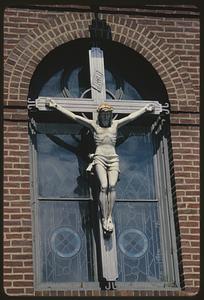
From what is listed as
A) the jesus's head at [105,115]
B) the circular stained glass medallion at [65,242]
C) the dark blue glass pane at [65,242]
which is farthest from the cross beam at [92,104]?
the circular stained glass medallion at [65,242]

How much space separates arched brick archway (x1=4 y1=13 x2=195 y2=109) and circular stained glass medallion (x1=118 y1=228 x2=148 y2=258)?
1.75 meters

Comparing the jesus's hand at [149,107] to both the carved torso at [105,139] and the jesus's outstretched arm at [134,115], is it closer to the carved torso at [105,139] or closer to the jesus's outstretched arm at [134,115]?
the jesus's outstretched arm at [134,115]

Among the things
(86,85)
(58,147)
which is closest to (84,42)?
(86,85)

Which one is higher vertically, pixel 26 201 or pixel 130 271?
pixel 26 201

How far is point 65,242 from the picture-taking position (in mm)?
11766

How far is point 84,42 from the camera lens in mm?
12844

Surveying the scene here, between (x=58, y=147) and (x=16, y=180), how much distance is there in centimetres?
98

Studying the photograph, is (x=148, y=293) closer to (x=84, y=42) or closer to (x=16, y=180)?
(x=16, y=180)

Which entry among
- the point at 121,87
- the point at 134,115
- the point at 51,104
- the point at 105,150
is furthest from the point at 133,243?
the point at 121,87

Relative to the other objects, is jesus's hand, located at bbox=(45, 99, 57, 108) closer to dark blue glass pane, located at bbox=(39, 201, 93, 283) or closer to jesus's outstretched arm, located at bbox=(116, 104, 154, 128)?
jesus's outstretched arm, located at bbox=(116, 104, 154, 128)

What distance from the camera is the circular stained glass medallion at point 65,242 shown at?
11.7m

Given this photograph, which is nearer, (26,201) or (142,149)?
(26,201)

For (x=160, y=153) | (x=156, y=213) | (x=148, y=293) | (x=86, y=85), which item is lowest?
(x=148, y=293)

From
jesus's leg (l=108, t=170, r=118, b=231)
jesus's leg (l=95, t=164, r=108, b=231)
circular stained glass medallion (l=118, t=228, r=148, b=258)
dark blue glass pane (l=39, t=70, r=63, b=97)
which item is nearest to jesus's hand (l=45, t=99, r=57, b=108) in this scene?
dark blue glass pane (l=39, t=70, r=63, b=97)
